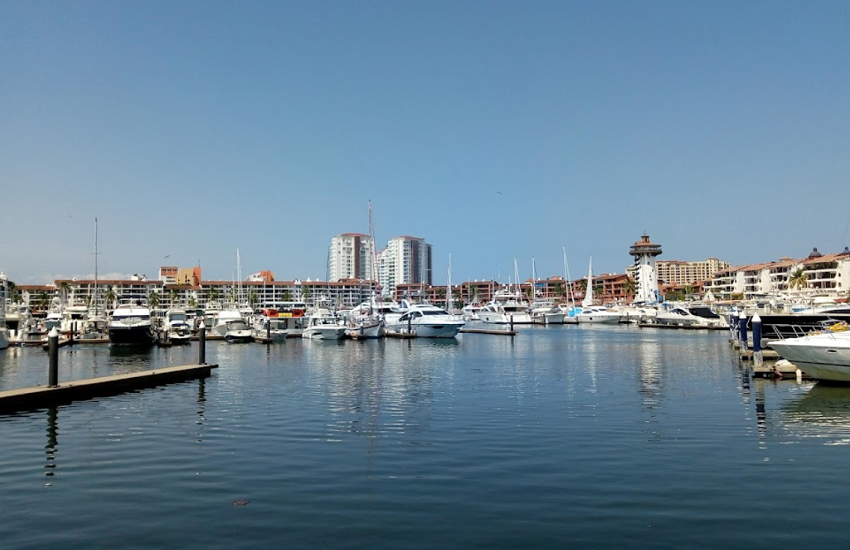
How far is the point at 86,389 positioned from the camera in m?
27.5

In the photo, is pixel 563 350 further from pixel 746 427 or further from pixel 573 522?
pixel 573 522

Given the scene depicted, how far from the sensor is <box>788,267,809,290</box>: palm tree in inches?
5706

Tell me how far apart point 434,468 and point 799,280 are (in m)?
151

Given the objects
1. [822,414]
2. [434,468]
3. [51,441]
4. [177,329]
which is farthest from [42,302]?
[822,414]

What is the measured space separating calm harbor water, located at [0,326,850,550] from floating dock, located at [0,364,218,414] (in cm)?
102

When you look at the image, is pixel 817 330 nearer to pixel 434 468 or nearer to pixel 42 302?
pixel 434 468

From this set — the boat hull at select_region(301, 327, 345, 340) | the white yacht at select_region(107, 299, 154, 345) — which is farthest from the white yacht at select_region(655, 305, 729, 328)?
the white yacht at select_region(107, 299, 154, 345)

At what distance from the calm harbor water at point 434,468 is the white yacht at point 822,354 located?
1006 mm

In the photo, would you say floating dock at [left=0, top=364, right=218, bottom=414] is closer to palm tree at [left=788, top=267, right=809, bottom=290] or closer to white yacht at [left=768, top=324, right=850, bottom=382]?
white yacht at [left=768, top=324, right=850, bottom=382]

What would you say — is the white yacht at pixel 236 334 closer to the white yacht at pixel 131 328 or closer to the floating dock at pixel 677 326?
the white yacht at pixel 131 328

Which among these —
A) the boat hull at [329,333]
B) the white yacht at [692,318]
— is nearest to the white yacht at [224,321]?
the boat hull at [329,333]

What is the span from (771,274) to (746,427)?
169 m

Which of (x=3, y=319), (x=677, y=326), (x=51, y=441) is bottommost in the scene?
(x=677, y=326)

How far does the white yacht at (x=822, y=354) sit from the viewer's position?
91.9 ft
